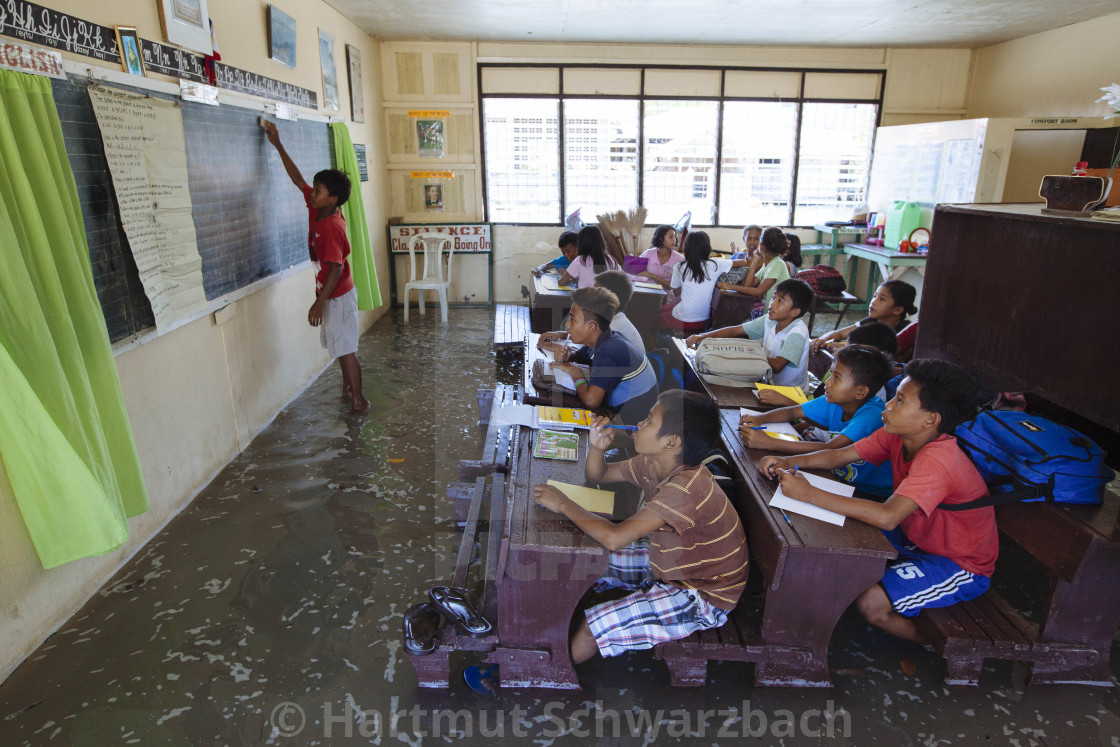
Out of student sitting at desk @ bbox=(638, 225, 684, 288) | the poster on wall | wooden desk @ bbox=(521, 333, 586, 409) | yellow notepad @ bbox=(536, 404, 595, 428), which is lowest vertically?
wooden desk @ bbox=(521, 333, 586, 409)

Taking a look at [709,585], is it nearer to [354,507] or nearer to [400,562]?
[400,562]

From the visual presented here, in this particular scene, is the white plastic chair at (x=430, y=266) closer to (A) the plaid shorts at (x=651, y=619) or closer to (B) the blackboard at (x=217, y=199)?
(B) the blackboard at (x=217, y=199)

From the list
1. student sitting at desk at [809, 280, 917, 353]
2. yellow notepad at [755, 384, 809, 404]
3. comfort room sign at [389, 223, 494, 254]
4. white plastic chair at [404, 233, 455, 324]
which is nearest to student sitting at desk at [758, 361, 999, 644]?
yellow notepad at [755, 384, 809, 404]

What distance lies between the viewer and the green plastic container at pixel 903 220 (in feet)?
22.2

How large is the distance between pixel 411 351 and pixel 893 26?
17.6ft

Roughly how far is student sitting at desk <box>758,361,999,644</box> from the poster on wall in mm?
6266

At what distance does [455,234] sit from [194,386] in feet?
14.9

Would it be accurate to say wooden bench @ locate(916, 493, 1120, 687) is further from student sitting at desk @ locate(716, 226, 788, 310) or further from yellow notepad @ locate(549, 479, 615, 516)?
student sitting at desk @ locate(716, 226, 788, 310)

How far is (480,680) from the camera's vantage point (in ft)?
7.08

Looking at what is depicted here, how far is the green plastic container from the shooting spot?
6.75 metres

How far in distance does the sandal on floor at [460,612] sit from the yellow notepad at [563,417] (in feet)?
2.42

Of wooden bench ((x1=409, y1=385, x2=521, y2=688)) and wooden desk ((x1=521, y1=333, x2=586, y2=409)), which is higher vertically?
wooden desk ((x1=521, y1=333, x2=586, y2=409))

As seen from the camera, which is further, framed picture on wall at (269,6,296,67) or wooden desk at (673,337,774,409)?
framed picture on wall at (269,6,296,67)

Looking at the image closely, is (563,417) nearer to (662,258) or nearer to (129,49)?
(129,49)
